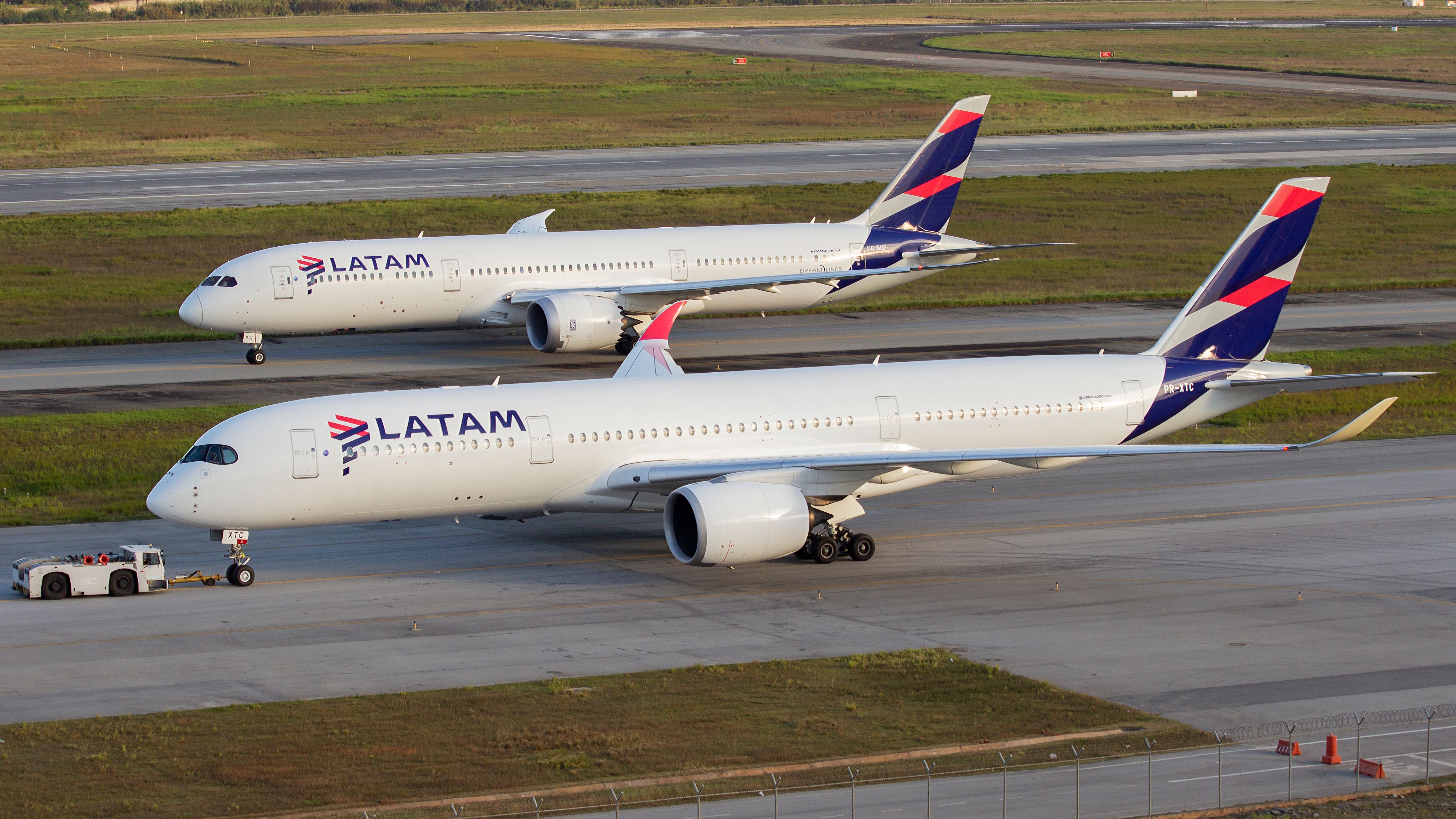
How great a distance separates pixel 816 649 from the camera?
29.9 metres

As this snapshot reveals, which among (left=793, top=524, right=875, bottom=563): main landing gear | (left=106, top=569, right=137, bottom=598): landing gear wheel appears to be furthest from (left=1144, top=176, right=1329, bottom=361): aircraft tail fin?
(left=106, top=569, right=137, bottom=598): landing gear wheel

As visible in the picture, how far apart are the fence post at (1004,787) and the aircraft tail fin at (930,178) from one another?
41.4m

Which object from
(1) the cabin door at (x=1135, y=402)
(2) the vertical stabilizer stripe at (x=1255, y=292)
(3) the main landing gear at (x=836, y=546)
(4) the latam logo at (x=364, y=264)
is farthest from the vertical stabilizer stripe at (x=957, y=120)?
(3) the main landing gear at (x=836, y=546)

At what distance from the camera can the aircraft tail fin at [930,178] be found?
63656 mm

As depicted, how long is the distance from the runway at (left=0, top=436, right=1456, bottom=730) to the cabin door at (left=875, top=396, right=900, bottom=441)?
2.64 metres

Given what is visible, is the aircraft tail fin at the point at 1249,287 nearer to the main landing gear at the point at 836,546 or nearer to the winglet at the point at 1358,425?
the winglet at the point at 1358,425

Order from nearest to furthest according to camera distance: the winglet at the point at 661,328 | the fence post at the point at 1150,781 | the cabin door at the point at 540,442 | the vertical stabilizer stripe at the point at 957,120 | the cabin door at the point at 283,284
→ the fence post at the point at 1150,781 → the cabin door at the point at 540,442 → the winglet at the point at 661,328 → the cabin door at the point at 283,284 → the vertical stabilizer stripe at the point at 957,120

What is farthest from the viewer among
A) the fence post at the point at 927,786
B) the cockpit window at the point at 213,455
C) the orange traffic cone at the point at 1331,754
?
the cockpit window at the point at 213,455

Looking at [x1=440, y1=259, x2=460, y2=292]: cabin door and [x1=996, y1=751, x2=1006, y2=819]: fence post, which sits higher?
[x1=440, y1=259, x2=460, y2=292]: cabin door

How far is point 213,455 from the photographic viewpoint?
108 feet

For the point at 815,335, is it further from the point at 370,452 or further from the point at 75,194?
the point at 75,194

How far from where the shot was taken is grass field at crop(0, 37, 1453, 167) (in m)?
118

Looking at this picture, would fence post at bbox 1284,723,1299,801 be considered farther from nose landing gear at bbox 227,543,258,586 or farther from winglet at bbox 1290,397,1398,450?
nose landing gear at bbox 227,543,258,586

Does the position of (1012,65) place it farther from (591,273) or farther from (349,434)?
(349,434)
